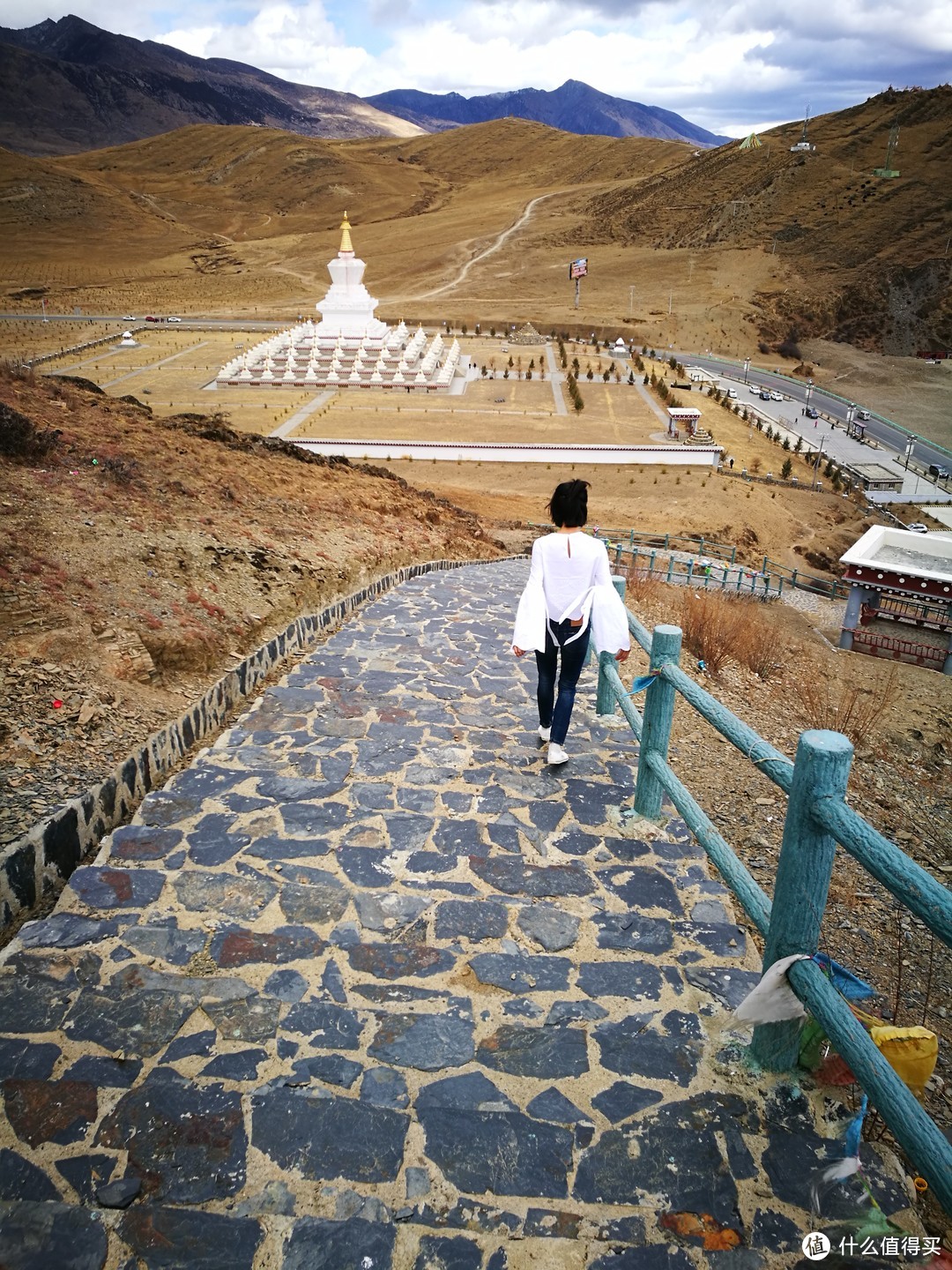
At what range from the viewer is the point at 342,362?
42.2 m

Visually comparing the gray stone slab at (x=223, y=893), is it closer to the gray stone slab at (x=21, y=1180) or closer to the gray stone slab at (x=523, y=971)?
the gray stone slab at (x=523, y=971)

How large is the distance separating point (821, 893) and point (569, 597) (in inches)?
92.9

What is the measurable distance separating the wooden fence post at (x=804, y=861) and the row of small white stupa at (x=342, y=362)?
40.5m

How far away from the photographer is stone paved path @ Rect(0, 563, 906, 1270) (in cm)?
221

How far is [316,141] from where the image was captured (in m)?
136

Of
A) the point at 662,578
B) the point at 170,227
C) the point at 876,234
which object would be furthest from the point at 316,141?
the point at 662,578

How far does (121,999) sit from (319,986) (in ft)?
2.22

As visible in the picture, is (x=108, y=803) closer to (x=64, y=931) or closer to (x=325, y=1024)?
(x=64, y=931)

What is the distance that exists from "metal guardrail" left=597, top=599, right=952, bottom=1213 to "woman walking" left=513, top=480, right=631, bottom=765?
1.15m

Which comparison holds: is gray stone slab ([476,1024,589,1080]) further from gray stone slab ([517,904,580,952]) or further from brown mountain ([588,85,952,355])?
brown mountain ([588,85,952,355])

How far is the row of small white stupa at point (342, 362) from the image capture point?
40625mm

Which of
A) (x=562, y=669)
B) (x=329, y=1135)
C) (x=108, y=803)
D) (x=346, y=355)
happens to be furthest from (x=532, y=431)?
(x=329, y=1135)

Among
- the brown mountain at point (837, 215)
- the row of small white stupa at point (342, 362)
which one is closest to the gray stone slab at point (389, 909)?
the row of small white stupa at point (342, 362)

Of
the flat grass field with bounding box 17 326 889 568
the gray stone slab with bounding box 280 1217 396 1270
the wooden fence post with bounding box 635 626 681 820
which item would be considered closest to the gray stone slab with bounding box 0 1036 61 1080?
the gray stone slab with bounding box 280 1217 396 1270
